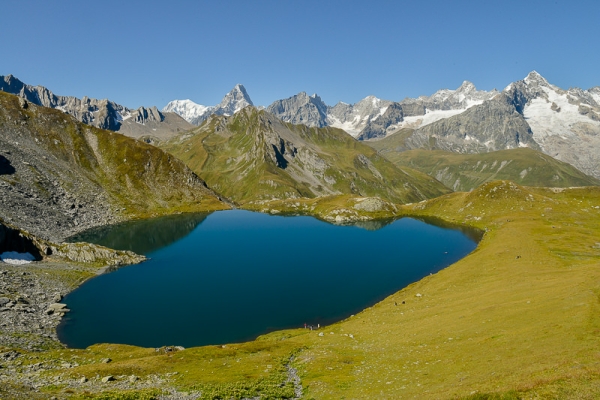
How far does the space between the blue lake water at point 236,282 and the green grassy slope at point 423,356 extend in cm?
1119

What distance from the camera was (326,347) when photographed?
52.7 m

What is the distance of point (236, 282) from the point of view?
101 m

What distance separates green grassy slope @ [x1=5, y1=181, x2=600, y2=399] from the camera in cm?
2750

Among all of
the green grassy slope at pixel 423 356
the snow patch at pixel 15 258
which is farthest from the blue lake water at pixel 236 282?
the snow patch at pixel 15 258

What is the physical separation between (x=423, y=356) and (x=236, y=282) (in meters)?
69.9

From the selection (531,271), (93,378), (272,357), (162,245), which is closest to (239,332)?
(272,357)

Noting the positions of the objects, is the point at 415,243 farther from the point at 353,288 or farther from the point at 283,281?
the point at 283,281

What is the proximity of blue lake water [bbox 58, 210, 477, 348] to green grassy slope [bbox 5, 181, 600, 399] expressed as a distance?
440 inches

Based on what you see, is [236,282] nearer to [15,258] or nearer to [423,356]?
[15,258]

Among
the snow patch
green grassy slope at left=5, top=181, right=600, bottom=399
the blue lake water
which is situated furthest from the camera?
the snow patch

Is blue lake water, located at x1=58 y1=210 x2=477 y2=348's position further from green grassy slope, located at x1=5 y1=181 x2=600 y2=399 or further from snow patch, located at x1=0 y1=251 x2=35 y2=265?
snow patch, located at x1=0 y1=251 x2=35 y2=265

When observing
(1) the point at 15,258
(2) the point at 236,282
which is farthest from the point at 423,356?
(1) the point at 15,258

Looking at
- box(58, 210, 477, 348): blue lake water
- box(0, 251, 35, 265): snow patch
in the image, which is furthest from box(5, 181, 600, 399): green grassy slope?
box(0, 251, 35, 265): snow patch

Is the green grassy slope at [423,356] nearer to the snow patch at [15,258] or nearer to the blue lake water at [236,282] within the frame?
the blue lake water at [236,282]
